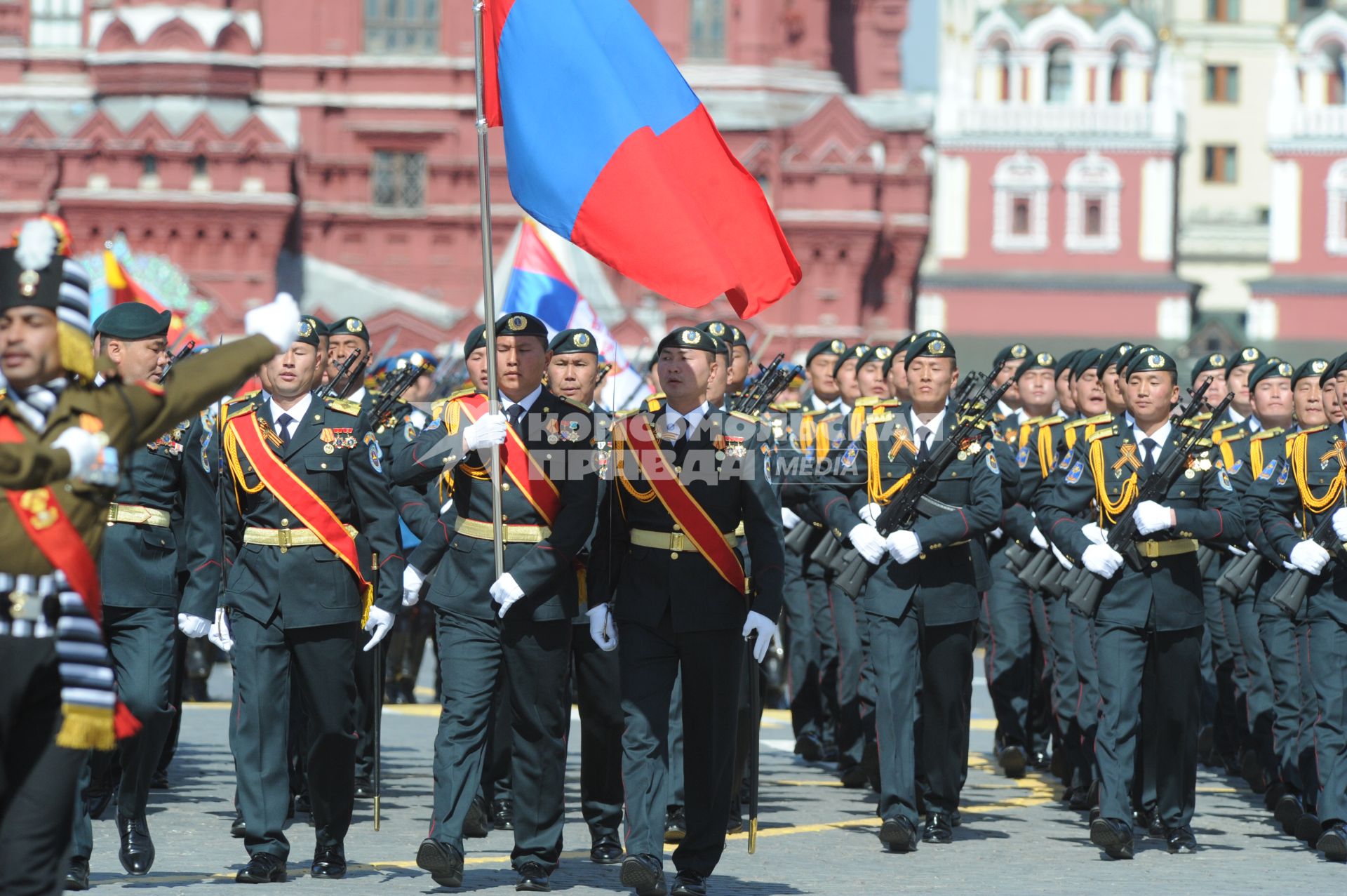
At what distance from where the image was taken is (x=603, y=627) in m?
8.86

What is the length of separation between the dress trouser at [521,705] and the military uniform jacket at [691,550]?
12.3 inches

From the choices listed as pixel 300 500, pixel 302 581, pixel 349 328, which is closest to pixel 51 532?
pixel 302 581

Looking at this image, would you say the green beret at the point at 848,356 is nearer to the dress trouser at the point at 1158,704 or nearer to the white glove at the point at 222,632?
the dress trouser at the point at 1158,704

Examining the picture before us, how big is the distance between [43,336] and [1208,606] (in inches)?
310

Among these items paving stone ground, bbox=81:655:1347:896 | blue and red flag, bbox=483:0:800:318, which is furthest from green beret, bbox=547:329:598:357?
paving stone ground, bbox=81:655:1347:896

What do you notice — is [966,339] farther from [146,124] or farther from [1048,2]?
[146,124]

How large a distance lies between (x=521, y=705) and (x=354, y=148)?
44746 mm

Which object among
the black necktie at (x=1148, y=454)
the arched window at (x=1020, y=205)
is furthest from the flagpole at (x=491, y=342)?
the arched window at (x=1020, y=205)

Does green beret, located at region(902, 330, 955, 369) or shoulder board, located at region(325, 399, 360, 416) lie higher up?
green beret, located at region(902, 330, 955, 369)

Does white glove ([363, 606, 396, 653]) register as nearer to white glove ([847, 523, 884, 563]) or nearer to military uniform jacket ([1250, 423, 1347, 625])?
white glove ([847, 523, 884, 563])

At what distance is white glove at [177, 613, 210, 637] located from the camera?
29.9 ft

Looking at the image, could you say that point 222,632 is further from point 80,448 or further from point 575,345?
point 80,448

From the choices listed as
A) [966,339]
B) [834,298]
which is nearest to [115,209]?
[834,298]

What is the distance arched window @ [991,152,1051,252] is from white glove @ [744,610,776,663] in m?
57.6
